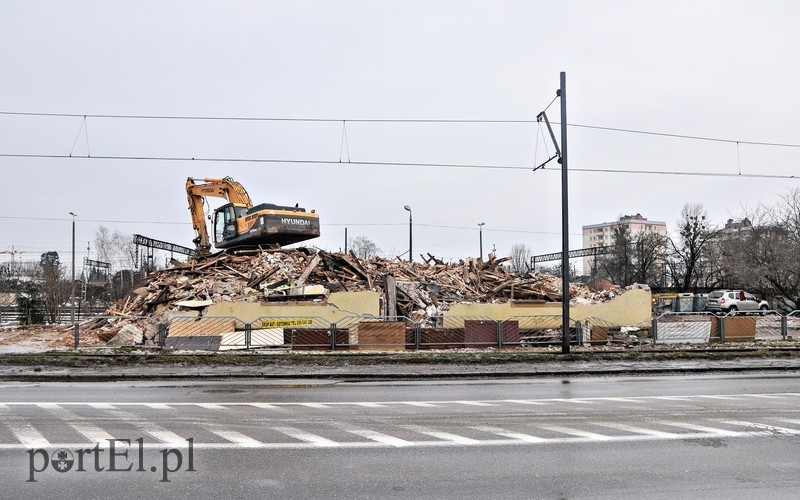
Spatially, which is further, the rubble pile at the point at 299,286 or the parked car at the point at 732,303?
the parked car at the point at 732,303

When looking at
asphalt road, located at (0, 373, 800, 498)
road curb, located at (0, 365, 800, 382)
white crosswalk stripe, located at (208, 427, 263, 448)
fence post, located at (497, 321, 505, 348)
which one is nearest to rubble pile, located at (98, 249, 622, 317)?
fence post, located at (497, 321, 505, 348)

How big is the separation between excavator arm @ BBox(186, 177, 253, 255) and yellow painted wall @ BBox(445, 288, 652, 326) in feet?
50.0

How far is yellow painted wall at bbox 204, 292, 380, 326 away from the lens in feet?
69.3

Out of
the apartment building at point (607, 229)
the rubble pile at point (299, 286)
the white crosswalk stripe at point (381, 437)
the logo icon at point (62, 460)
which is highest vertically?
the apartment building at point (607, 229)

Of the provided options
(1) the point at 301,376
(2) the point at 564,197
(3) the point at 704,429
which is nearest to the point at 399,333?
(1) the point at 301,376

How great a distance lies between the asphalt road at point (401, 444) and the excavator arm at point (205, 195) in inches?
842

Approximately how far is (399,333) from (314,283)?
7766mm

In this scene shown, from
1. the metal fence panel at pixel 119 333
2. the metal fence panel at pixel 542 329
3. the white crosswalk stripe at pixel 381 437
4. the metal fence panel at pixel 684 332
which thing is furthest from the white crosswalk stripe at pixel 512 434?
the metal fence panel at pixel 684 332

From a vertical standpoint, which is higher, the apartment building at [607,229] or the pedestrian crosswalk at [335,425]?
the apartment building at [607,229]

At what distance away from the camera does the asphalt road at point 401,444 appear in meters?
5.62

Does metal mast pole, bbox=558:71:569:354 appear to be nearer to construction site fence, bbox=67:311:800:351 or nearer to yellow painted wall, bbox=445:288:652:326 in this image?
construction site fence, bbox=67:311:800:351

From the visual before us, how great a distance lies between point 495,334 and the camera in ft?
65.7

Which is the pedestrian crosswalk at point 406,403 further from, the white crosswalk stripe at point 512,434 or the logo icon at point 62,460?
the logo icon at point 62,460

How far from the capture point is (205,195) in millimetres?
32469
